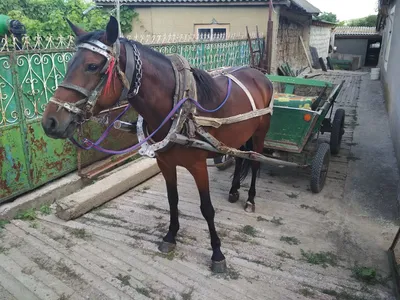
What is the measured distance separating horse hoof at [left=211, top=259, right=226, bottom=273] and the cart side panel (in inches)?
74.3

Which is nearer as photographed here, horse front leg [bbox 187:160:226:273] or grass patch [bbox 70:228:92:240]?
horse front leg [bbox 187:160:226:273]

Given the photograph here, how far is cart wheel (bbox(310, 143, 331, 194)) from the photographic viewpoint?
4.11 metres

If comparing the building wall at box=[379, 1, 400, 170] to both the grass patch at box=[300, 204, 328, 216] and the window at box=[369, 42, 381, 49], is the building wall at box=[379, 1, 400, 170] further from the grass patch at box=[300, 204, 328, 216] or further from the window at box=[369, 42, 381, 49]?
the window at box=[369, 42, 381, 49]

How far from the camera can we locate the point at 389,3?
36.7 feet

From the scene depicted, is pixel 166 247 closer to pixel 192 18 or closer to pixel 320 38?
pixel 192 18

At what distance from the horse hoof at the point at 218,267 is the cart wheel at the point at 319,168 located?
190cm

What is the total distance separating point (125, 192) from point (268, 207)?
1.90 m

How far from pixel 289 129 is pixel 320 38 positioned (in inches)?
689

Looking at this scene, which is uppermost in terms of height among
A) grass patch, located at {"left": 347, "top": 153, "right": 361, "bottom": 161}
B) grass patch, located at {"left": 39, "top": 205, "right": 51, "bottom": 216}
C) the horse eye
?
the horse eye

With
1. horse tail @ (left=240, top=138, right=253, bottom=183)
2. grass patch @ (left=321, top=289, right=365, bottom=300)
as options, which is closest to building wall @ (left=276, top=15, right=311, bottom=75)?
horse tail @ (left=240, top=138, right=253, bottom=183)

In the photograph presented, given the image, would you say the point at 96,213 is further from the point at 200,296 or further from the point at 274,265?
the point at 274,265

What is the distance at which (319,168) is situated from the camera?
410 centimetres

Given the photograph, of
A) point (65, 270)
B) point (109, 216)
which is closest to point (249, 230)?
point (109, 216)

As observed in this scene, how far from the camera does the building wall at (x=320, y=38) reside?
17.2 metres
